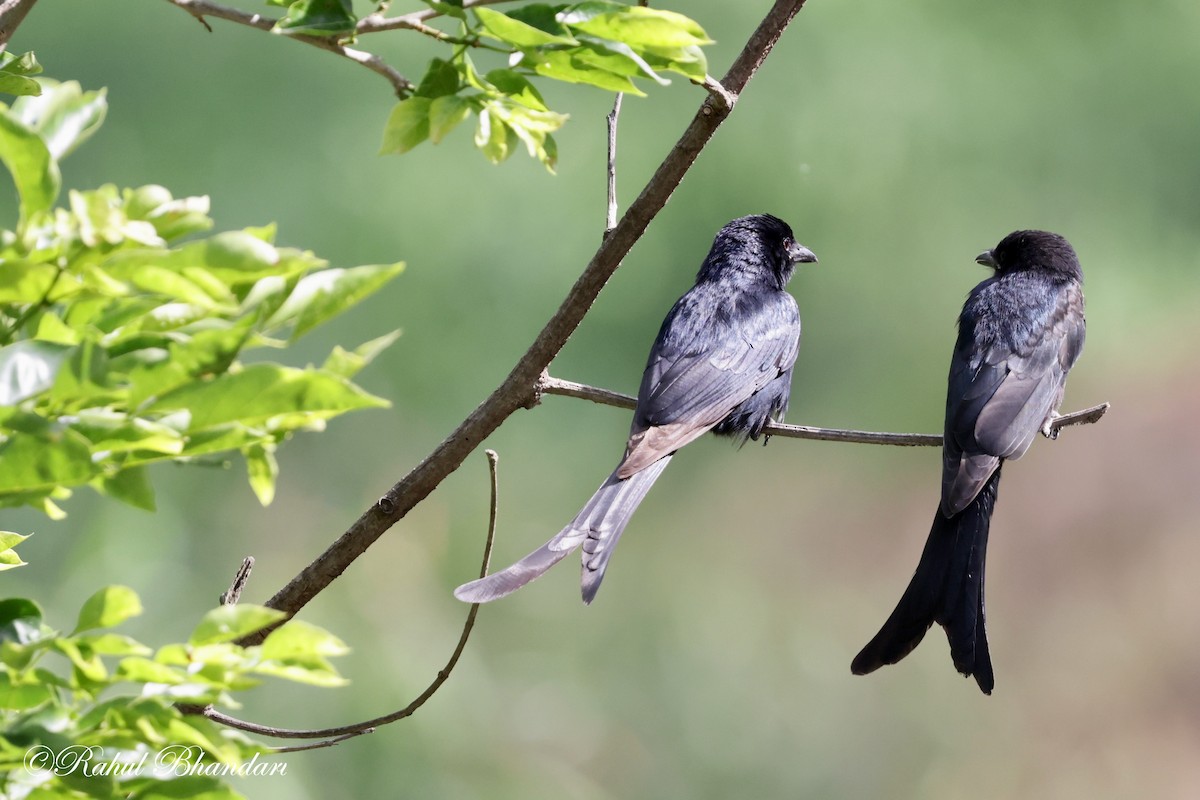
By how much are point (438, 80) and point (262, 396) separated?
53 cm

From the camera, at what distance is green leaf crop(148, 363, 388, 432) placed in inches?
29.4

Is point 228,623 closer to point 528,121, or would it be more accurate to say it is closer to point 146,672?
point 146,672

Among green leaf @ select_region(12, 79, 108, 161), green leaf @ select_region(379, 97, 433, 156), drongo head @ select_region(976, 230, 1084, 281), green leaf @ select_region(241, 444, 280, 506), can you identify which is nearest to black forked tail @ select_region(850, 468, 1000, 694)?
drongo head @ select_region(976, 230, 1084, 281)

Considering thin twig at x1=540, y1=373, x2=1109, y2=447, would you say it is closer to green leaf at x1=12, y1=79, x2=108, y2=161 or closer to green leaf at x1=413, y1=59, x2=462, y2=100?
green leaf at x1=413, y1=59, x2=462, y2=100

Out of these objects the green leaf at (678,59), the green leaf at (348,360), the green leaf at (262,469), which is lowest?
the green leaf at (262,469)

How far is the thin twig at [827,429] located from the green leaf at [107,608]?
1057 mm

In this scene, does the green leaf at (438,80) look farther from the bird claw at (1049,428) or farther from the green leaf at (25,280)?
the bird claw at (1049,428)

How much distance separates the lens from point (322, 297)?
0.81 metres

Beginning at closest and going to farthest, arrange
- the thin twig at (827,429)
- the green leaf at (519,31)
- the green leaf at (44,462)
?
the green leaf at (44,462), the green leaf at (519,31), the thin twig at (827,429)

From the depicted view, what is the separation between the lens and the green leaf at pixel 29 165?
728 millimetres

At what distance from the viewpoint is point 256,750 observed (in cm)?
79

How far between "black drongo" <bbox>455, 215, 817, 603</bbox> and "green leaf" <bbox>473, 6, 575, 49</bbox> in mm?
1210

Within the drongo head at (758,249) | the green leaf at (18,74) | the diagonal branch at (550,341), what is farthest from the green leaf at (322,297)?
the drongo head at (758,249)

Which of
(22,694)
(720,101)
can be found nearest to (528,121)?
(720,101)
